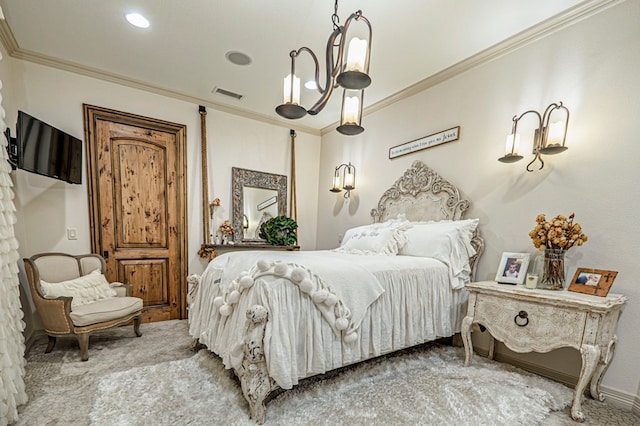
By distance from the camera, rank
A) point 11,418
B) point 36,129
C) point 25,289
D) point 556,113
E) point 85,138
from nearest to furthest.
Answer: point 11,418, point 556,113, point 36,129, point 25,289, point 85,138

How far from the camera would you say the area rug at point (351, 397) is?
144cm

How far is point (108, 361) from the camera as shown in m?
2.08

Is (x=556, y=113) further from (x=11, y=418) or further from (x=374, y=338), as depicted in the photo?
(x=11, y=418)

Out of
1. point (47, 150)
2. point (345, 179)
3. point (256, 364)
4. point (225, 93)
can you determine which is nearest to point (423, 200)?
point (345, 179)

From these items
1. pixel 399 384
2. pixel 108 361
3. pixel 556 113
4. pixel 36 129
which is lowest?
pixel 108 361

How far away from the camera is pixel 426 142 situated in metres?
2.93

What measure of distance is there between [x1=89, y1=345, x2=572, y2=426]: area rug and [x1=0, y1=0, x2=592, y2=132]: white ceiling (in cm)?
268

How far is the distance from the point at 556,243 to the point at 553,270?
0.62 ft

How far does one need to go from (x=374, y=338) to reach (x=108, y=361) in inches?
81.5

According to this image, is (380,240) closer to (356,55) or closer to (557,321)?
Result: (557,321)

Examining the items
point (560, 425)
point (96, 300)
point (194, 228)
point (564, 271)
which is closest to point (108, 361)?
point (96, 300)

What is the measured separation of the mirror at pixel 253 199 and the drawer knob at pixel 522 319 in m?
3.00

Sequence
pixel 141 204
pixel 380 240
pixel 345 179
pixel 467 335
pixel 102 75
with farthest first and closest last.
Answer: pixel 345 179
pixel 141 204
pixel 102 75
pixel 380 240
pixel 467 335

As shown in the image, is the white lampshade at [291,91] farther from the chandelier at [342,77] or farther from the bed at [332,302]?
the bed at [332,302]
